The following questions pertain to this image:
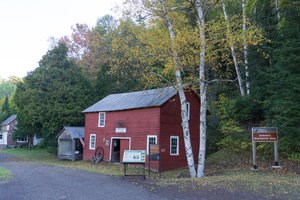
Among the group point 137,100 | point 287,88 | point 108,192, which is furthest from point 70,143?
point 287,88

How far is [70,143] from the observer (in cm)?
2805

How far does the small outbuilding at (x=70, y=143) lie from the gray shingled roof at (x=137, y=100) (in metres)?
3.01

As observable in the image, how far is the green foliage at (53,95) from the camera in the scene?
29469 mm

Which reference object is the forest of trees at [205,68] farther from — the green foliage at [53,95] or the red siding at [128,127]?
the red siding at [128,127]

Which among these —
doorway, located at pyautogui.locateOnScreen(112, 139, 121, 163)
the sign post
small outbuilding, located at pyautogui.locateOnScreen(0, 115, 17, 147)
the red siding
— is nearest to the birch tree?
the sign post

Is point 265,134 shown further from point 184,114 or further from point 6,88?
point 6,88

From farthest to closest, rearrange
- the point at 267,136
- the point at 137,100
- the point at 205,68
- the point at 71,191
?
the point at 137,100, the point at 205,68, the point at 267,136, the point at 71,191

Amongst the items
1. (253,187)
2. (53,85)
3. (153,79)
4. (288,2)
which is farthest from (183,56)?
(53,85)

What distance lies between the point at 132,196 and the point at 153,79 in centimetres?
787

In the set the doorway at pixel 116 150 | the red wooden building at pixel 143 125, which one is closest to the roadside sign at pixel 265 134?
the red wooden building at pixel 143 125

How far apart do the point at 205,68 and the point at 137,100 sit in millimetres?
6566

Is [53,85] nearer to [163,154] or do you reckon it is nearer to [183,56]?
[163,154]

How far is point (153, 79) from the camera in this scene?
16.0 metres

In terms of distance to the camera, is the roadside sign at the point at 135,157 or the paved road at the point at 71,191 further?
the roadside sign at the point at 135,157
